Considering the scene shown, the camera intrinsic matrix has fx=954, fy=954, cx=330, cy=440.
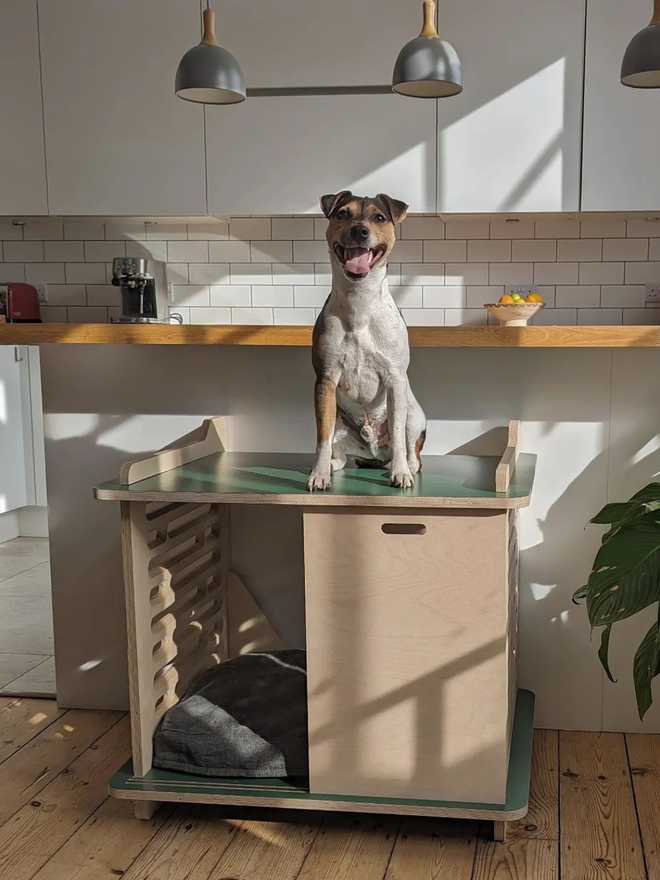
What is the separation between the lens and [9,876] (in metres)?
2.21

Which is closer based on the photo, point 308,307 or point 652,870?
point 652,870

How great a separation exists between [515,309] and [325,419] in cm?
73

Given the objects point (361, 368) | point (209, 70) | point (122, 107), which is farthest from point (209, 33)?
point (361, 368)

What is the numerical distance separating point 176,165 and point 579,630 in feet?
6.16

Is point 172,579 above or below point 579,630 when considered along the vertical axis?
above

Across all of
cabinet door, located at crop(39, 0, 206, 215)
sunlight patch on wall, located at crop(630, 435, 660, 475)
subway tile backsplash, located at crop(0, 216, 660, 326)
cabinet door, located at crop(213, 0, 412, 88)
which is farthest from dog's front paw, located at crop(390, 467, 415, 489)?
cabinet door, located at crop(213, 0, 412, 88)

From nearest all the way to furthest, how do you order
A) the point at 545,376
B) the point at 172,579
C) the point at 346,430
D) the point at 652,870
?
the point at 652,870, the point at 346,430, the point at 172,579, the point at 545,376

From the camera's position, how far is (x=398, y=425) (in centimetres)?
238

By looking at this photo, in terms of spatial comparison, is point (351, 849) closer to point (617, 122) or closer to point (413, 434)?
point (413, 434)

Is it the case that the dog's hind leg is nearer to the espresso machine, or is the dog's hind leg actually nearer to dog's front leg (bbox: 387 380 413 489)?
dog's front leg (bbox: 387 380 413 489)

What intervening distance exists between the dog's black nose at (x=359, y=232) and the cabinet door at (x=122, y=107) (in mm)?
772

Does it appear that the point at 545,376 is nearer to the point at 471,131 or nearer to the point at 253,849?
the point at 471,131

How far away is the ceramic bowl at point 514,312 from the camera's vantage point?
2.74 metres

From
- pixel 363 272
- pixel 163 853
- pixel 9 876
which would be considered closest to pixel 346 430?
pixel 363 272
